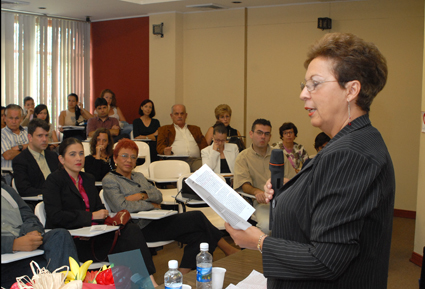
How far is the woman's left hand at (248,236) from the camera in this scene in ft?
3.87

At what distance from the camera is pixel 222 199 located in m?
1.27

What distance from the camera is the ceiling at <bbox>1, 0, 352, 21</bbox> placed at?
6871 mm

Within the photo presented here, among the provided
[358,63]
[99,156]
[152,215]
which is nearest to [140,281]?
[358,63]

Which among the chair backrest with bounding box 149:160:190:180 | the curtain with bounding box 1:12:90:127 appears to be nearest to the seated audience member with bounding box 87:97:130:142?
the curtain with bounding box 1:12:90:127

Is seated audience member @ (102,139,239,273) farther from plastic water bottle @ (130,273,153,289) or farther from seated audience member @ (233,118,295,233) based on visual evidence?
plastic water bottle @ (130,273,153,289)

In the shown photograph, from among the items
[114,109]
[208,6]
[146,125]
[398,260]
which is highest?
[208,6]

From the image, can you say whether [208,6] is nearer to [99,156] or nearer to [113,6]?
[113,6]

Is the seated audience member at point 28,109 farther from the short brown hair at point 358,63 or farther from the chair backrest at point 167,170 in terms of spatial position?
the short brown hair at point 358,63

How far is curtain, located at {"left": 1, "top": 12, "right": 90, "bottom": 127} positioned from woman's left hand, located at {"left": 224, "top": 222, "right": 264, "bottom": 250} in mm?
7249

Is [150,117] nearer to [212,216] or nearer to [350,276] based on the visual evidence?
[212,216]

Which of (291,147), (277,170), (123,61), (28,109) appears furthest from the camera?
(123,61)

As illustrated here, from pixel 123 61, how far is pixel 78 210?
5.83 meters

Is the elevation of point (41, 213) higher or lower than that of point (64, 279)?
lower

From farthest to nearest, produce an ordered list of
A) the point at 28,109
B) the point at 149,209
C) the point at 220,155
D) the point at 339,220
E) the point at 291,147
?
the point at 28,109 < the point at 291,147 < the point at 220,155 < the point at 149,209 < the point at 339,220
